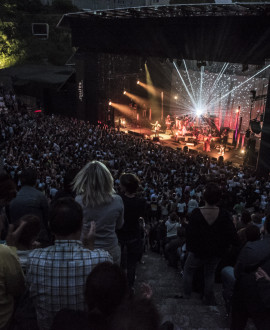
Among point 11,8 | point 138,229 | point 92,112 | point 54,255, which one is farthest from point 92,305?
point 11,8

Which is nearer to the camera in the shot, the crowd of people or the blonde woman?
the crowd of people

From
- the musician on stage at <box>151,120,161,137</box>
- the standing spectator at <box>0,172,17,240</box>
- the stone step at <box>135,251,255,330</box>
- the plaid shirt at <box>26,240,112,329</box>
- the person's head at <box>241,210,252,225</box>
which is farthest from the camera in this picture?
the musician on stage at <box>151,120,161,137</box>

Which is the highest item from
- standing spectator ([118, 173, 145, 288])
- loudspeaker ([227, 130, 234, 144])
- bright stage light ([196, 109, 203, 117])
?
standing spectator ([118, 173, 145, 288])

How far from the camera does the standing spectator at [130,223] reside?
324 cm

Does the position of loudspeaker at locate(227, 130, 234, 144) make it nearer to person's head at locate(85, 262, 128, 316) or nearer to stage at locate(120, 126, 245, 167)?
stage at locate(120, 126, 245, 167)

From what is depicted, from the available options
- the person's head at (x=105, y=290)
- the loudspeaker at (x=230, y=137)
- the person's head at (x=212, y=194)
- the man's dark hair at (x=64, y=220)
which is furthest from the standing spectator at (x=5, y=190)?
the loudspeaker at (x=230, y=137)

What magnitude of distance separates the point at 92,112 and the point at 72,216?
2037 cm

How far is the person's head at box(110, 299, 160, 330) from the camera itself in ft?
4.71

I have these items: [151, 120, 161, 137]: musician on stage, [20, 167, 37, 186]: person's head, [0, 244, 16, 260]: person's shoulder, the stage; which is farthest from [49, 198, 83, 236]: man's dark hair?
[151, 120, 161, 137]: musician on stage

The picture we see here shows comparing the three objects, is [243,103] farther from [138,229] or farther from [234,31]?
[138,229]

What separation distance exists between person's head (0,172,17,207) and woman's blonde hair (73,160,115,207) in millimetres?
997

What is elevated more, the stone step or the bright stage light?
the stone step

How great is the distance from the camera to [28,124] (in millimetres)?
17000

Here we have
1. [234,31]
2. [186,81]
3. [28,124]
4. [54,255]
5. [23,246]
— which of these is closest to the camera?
[54,255]
